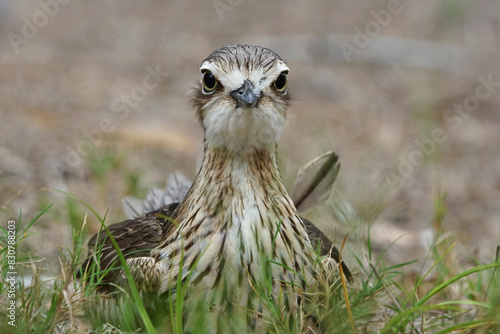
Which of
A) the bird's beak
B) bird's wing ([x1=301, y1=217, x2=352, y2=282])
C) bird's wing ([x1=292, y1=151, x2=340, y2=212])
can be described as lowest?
bird's wing ([x1=301, y1=217, x2=352, y2=282])

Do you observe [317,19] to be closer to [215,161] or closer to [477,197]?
[477,197]

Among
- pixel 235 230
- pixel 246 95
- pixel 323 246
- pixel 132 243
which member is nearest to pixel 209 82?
pixel 246 95

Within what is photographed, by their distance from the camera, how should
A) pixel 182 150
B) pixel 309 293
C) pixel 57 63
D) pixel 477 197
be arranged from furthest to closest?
pixel 57 63 < pixel 182 150 < pixel 477 197 < pixel 309 293

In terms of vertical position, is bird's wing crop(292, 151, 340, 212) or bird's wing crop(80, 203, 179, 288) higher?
bird's wing crop(292, 151, 340, 212)

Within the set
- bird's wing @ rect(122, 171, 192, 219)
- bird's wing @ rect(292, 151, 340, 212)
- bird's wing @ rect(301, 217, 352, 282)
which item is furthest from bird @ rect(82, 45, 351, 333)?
bird's wing @ rect(122, 171, 192, 219)

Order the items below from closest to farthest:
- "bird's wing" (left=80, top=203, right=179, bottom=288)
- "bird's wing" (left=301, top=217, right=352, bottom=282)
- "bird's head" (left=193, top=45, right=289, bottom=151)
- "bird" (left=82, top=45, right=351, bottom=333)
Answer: "bird" (left=82, top=45, right=351, bottom=333)
"bird's head" (left=193, top=45, right=289, bottom=151)
"bird's wing" (left=80, top=203, right=179, bottom=288)
"bird's wing" (left=301, top=217, right=352, bottom=282)

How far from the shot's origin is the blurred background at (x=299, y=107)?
6.09 meters

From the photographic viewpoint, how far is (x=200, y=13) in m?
12.4

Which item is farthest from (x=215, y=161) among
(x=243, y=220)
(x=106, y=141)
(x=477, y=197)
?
(x=477, y=197)

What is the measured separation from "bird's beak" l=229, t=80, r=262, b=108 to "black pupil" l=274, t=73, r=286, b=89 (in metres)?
0.24

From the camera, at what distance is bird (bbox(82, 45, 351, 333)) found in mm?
3463

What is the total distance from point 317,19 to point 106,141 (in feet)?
18.6

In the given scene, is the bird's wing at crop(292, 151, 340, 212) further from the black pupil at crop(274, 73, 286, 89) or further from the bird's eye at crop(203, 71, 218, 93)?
the bird's eye at crop(203, 71, 218, 93)

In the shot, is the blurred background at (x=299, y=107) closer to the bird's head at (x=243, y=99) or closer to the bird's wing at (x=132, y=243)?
the bird's wing at (x=132, y=243)
